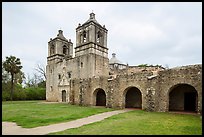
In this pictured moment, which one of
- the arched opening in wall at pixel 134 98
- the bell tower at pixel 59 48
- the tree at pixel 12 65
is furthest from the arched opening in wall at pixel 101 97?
the tree at pixel 12 65

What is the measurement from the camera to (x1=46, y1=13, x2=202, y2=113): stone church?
489 inches

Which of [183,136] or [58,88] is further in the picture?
[58,88]

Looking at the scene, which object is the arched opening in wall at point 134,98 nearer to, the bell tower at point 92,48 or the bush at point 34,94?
the bell tower at point 92,48

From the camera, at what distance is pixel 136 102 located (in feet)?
57.1

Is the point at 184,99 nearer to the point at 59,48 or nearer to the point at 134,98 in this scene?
the point at 134,98

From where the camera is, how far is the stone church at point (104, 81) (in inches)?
489

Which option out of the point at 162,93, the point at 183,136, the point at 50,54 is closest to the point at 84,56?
the point at 50,54

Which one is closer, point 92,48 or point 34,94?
point 92,48

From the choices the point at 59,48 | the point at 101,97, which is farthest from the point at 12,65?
the point at 101,97

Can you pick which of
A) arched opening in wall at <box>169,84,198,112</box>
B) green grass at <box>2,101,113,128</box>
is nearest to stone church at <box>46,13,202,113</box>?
arched opening in wall at <box>169,84,198,112</box>

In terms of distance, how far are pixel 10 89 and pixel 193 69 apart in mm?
27764

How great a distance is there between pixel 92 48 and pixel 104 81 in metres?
7.92

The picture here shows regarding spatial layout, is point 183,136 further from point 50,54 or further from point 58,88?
point 50,54

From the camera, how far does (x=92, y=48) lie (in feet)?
77.8
